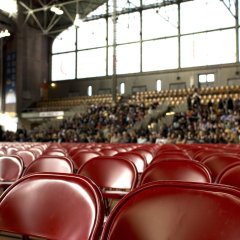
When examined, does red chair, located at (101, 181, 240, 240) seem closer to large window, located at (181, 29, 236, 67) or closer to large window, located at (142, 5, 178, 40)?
large window, located at (181, 29, 236, 67)

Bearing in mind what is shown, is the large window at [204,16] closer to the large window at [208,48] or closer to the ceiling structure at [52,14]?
the large window at [208,48]

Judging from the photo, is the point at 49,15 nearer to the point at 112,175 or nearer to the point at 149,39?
the point at 149,39

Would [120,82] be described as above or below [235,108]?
above

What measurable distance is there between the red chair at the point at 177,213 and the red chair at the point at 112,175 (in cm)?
171

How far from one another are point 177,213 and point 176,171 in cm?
178

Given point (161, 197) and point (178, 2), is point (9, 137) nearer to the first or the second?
point (178, 2)

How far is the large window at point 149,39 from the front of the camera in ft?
85.6

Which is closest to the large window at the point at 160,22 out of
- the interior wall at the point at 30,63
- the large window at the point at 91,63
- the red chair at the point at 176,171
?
the large window at the point at 91,63

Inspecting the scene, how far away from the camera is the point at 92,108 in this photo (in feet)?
84.8

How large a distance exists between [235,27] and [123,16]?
895cm

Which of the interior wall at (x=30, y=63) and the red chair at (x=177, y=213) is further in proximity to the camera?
the interior wall at (x=30, y=63)

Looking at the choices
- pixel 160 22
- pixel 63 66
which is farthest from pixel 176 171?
pixel 63 66

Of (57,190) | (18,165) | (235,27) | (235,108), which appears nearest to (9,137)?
(235,108)

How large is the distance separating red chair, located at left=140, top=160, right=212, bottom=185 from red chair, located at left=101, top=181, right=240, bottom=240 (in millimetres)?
1483
